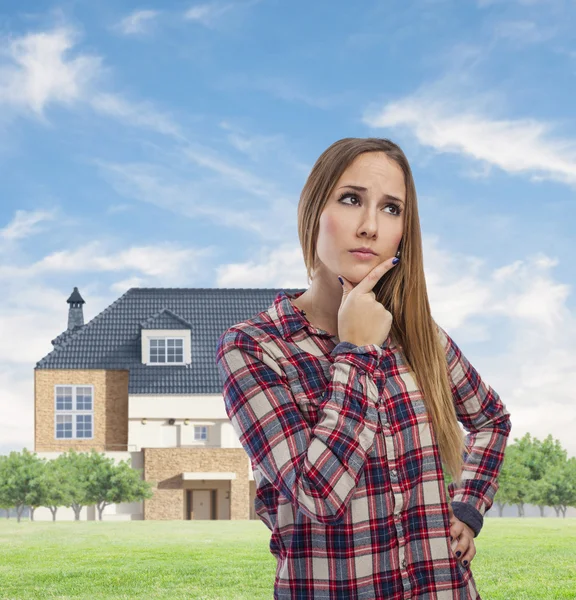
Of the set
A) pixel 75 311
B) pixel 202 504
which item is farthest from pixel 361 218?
pixel 75 311

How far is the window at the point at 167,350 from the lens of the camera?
69.4ft

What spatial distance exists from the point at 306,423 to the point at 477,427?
0.73 metres

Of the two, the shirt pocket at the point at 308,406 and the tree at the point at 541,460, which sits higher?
the shirt pocket at the point at 308,406

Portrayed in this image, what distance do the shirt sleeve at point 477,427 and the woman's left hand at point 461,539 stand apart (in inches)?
7.3

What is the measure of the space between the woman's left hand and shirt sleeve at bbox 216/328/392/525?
381mm

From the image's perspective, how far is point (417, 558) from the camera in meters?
1.89

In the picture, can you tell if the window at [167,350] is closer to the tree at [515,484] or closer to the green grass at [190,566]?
the tree at [515,484]

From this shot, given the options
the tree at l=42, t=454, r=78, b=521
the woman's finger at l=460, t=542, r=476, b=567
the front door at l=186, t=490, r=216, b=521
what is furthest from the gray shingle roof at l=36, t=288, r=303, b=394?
the woman's finger at l=460, t=542, r=476, b=567

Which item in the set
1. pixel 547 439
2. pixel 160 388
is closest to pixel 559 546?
pixel 547 439

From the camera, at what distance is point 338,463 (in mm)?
1706

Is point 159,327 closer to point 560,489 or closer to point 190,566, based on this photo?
point 560,489

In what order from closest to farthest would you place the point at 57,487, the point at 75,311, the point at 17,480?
the point at 17,480 < the point at 57,487 < the point at 75,311

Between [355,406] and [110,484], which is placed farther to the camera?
[110,484]

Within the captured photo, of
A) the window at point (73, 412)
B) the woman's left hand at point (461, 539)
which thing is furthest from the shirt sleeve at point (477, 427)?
the window at point (73, 412)
